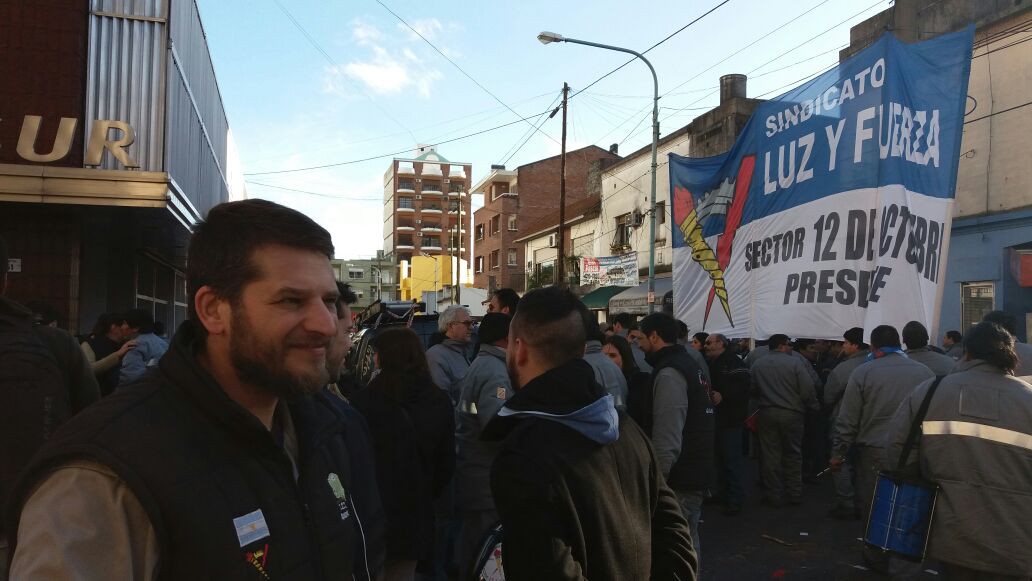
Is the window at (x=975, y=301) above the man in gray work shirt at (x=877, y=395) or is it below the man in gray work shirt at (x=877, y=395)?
above

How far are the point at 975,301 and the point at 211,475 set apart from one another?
16.6m

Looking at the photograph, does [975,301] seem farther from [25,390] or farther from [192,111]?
[25,390]

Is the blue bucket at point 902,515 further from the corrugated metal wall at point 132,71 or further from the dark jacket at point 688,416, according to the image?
the corrugated metal wall at point 132,71

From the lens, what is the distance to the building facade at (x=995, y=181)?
530 inches

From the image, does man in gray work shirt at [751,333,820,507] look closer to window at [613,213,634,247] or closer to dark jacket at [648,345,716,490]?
dark jacket at [648,345,716,490]

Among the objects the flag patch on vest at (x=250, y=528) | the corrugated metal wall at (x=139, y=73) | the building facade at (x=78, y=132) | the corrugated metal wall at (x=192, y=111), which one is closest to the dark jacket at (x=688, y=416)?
the flag patch on vest at (x=250, y=528)

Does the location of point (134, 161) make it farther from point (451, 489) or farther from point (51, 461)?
point (51, 461)

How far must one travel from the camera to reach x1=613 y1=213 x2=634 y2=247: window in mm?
27359

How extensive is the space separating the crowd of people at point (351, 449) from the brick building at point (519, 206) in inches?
1421

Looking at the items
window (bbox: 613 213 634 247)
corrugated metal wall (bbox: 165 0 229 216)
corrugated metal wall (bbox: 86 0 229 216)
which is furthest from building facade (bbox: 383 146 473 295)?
corrugated metal wall (bbox: 86 0 229 216)

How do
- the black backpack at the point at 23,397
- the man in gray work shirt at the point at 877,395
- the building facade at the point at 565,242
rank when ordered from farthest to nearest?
the building facade at the point at 565,242 → the man in gray work shirt at the point at 877,395 → the black backpack at the point at 23,397

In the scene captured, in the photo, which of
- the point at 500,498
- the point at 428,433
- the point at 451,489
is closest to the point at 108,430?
the point at 500,498

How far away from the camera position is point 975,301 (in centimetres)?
1441

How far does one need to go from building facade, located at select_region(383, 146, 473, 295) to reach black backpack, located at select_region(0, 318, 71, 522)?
286 feet
